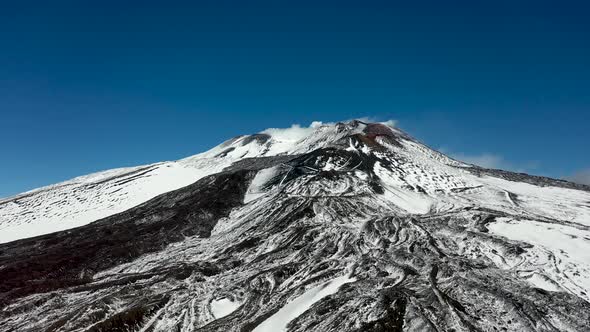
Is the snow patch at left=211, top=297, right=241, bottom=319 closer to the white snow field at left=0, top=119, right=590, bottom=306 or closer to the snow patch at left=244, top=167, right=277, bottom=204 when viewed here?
the white snow field at left=0, top=119, right=590, bottom=306

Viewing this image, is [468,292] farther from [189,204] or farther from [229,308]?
[189,204]

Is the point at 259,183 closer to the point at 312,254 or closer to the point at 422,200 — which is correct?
the point at 422,200

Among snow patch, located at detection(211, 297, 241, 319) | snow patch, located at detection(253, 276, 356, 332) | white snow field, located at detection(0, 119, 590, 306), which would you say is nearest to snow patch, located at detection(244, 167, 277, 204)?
white snow field, located at detection(0, 119, 590, 306)

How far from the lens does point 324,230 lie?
4944cm

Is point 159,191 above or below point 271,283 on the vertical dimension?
above

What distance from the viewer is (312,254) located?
42875mm

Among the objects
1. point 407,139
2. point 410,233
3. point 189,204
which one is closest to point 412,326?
point 410,233

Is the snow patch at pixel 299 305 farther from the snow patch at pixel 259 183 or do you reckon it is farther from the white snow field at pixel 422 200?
the snow patch at pixel 259 183

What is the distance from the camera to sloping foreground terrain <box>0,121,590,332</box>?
98.4ft

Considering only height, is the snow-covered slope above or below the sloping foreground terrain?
above

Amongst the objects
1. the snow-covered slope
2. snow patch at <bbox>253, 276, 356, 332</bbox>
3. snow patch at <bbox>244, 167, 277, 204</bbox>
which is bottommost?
snow patch at <bbox>253, 276, 356, 332</bbox>

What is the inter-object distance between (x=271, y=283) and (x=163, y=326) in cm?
998

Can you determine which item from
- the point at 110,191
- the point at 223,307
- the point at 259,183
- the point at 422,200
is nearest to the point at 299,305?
the point at 223,307

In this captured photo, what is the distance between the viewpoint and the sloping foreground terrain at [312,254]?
2998cm
